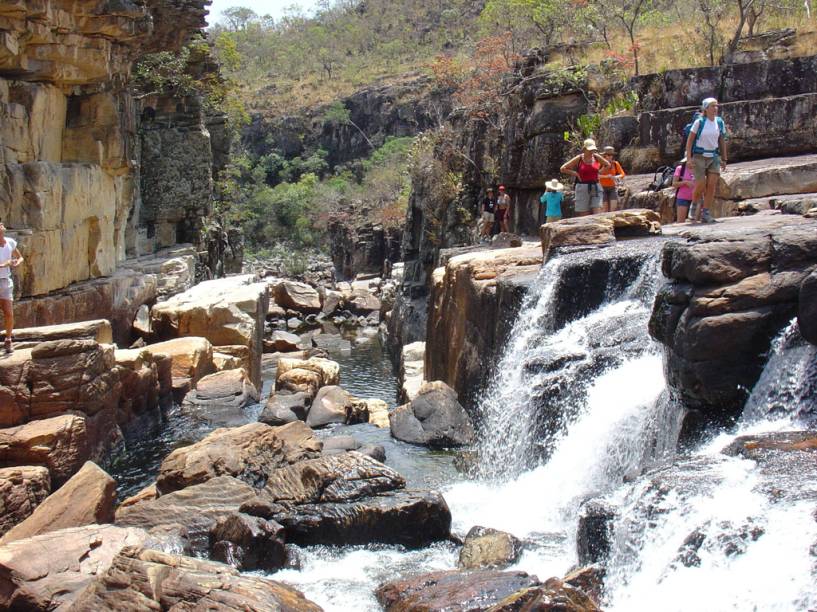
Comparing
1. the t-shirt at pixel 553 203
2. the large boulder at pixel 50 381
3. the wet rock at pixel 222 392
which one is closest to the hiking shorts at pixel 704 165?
the t-shirt at pixel 553 203

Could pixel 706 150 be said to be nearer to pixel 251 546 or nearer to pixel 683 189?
pixel 683 189

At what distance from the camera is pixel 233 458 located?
10766mm

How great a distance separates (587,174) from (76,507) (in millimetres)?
8780

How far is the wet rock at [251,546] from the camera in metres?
8.44

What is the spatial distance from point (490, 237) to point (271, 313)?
13081mm

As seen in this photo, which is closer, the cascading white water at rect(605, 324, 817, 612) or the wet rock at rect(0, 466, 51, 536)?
the cascading white water at rect(605, 324, 817, 612)

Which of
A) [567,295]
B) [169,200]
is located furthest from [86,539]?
[169,200]

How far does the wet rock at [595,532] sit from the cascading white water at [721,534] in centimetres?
8

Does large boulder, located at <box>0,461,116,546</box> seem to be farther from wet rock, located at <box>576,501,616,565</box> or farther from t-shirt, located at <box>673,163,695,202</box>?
t-shirt, located at <box>673,163,695,202</box>

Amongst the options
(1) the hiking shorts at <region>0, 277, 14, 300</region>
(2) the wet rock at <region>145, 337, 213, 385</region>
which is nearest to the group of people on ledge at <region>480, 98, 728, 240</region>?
(2) the wet rock at <region>145, 337, 213, 385</region>

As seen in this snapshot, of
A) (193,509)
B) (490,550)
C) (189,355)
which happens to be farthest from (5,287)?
(490,550)

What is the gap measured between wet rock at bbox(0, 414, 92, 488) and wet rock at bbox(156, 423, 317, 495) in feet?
3.51

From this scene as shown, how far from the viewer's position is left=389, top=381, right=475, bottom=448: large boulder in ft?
41.9

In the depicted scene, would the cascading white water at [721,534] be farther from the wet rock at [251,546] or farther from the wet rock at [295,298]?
the wet rock at [295,298]
